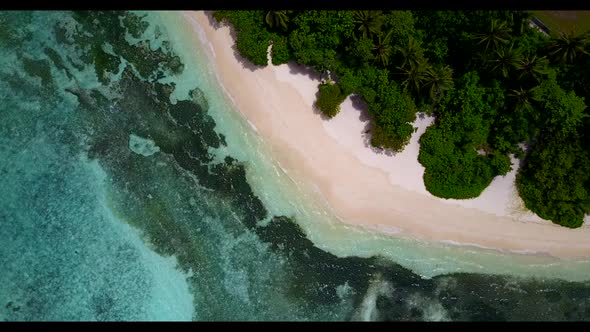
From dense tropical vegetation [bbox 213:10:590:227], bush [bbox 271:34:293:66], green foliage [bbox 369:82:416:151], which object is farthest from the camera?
bush [bbox 271:34:293:66]

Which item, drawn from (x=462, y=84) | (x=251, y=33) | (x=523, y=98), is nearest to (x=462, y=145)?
(x=462, y=84)

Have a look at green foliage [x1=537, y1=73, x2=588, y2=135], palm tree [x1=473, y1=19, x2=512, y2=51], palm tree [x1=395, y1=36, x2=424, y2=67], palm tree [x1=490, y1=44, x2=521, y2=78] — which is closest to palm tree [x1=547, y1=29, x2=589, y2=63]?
green foliage [x1=537, y1=73, x2=588, y2=135]

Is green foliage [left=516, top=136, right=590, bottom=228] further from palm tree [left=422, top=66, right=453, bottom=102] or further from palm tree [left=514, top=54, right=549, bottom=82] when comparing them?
palm tree [left=422, top=66, right=453, bottom=102]

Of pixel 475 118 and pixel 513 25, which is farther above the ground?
pixel 513 25

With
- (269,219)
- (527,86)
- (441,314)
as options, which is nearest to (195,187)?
(269,219)

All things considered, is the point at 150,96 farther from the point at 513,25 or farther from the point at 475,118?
the point at 513,25

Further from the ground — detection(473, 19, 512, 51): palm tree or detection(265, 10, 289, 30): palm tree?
detection(473, 19, 512, 51): palm tree
